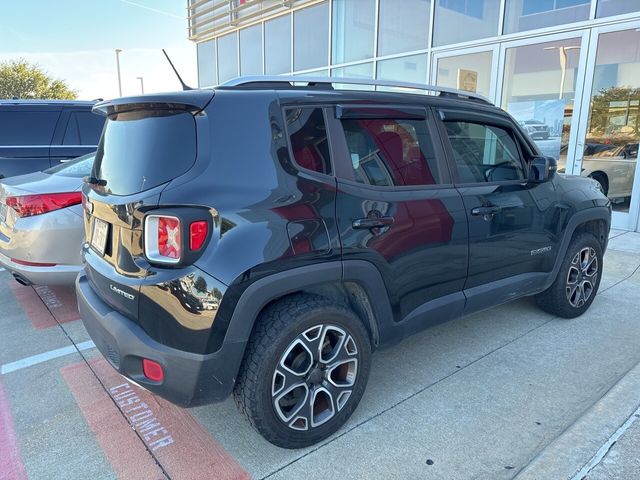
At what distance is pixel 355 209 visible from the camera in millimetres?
2383

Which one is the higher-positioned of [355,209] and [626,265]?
[355,209]

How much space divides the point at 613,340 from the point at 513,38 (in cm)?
592

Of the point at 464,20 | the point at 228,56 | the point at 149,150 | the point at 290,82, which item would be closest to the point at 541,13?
the point at 464,20

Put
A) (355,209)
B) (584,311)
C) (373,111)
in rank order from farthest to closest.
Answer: (584,311) → (373,111) → (355,209)

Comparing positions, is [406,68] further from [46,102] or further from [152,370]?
[152,370]

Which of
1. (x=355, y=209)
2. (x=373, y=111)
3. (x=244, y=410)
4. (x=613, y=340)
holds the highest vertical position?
(x=373, y=111)

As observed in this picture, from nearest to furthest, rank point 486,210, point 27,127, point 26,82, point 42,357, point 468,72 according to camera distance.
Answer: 1. point 486,210
2. point 42,357
3. point 27,127
4. point 468,72
5. point 26,82

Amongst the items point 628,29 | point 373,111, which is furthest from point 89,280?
point 628,29

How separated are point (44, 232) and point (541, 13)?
7.73 m

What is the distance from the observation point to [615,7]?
6637 mm

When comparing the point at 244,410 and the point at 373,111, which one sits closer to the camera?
the point at 244,410

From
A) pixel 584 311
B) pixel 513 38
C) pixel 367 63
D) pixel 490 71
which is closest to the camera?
pixel 584 311

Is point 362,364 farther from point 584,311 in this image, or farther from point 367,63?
point 367,63

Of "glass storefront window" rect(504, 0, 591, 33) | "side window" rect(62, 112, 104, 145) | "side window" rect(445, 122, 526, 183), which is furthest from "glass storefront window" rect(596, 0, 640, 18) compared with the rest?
"side window" rect(62, 112, 104, 145)
